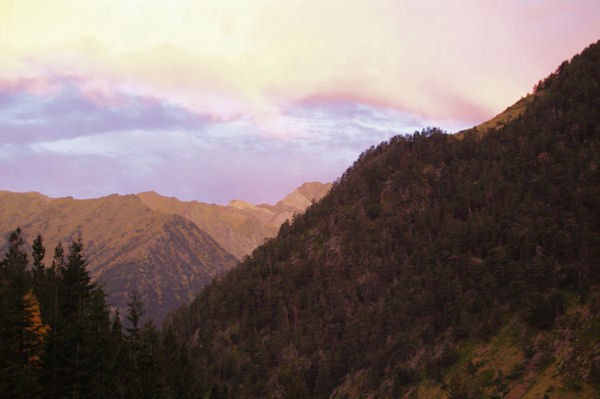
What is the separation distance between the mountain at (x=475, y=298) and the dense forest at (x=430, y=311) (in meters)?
0.49

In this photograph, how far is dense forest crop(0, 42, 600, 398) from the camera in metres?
60.4

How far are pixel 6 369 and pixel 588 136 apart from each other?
17142 centimetres

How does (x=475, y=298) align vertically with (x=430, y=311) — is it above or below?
above

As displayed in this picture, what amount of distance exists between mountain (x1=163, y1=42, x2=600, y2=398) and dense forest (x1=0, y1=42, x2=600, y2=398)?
489 mm

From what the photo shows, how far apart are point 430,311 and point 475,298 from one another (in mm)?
16843

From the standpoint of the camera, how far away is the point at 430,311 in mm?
141125

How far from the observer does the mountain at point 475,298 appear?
9933 cm

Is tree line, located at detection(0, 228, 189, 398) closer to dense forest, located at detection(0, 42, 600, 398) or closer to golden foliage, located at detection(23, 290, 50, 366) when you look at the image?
golden foliage, located at detection(23, 290, 50, 366)

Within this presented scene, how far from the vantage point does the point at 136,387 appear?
2594 inches

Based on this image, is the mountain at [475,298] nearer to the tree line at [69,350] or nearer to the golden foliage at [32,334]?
the tree line at [69,350]

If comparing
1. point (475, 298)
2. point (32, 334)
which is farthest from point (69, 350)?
point (475, 298)

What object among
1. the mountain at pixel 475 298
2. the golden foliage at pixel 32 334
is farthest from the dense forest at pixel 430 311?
the mountain at pixel 475 298

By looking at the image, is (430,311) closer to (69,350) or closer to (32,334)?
(69,350)

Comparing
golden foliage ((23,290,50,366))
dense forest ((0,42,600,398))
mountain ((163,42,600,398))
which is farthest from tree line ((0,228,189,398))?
mountain ((163,42,600,398))
